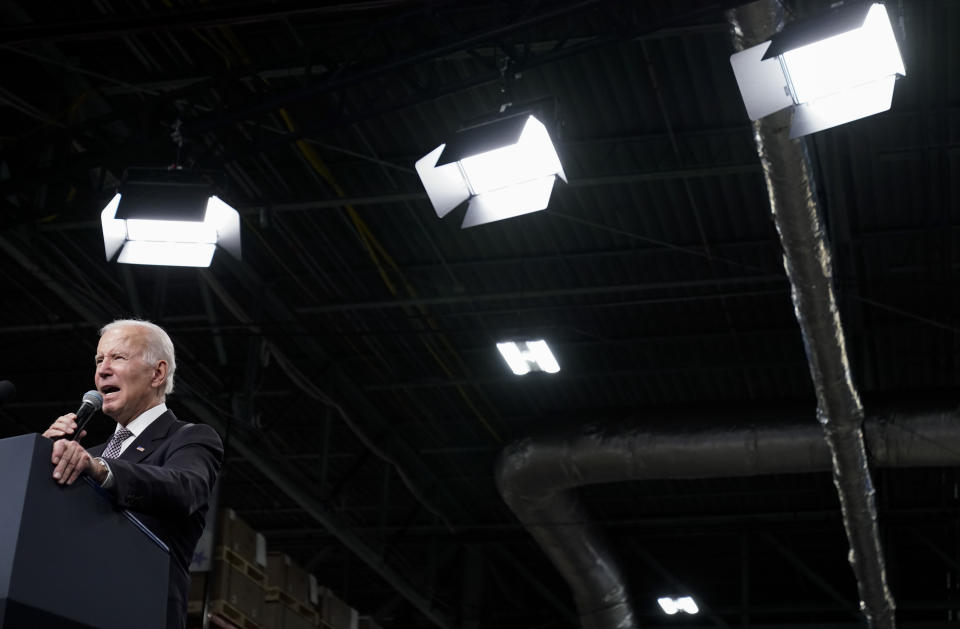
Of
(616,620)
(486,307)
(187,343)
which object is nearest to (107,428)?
(187,343)

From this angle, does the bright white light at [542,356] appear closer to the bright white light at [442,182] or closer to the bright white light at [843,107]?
the bright white light at [442,182]

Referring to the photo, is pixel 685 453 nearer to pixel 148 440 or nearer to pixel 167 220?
pixel 167 220

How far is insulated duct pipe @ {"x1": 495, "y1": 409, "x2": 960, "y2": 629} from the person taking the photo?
909cm

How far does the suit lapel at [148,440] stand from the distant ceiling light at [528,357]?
668 cm

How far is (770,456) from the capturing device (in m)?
9.38

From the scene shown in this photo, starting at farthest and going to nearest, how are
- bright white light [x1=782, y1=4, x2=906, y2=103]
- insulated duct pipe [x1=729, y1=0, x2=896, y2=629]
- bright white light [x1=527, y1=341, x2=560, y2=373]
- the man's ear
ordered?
Answer: 1. bright white light [x1=527, y1=341, x2=560, y2=373]
2. insulated duct pipe [x1=729, y1=0, x2=896, y2=629]
3. bright white light [x1=782, y1=4, x2=906, y2=103]
4. the man's ear

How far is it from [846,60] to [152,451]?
3.51 meters

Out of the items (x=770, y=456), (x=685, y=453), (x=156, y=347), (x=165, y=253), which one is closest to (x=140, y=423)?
(x=156, y=347)

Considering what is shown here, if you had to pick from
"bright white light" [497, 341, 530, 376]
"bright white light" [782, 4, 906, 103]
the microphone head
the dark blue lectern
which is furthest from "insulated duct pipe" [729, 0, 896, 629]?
the dark blue lectern

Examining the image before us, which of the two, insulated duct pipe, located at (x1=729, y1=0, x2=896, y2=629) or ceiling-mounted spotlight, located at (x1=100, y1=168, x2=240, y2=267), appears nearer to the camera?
insulated duct pipe, located at (x1=729, y1=0, x2=896, y2=629)

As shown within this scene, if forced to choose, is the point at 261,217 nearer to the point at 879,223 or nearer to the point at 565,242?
the point at 565,242

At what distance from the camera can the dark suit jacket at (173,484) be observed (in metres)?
2.49

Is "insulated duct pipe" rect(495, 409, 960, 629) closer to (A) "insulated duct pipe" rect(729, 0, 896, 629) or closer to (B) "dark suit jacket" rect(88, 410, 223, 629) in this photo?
(A) "insulated duct pipe" rect(729, 0, 896, 629)

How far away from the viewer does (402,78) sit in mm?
6785
